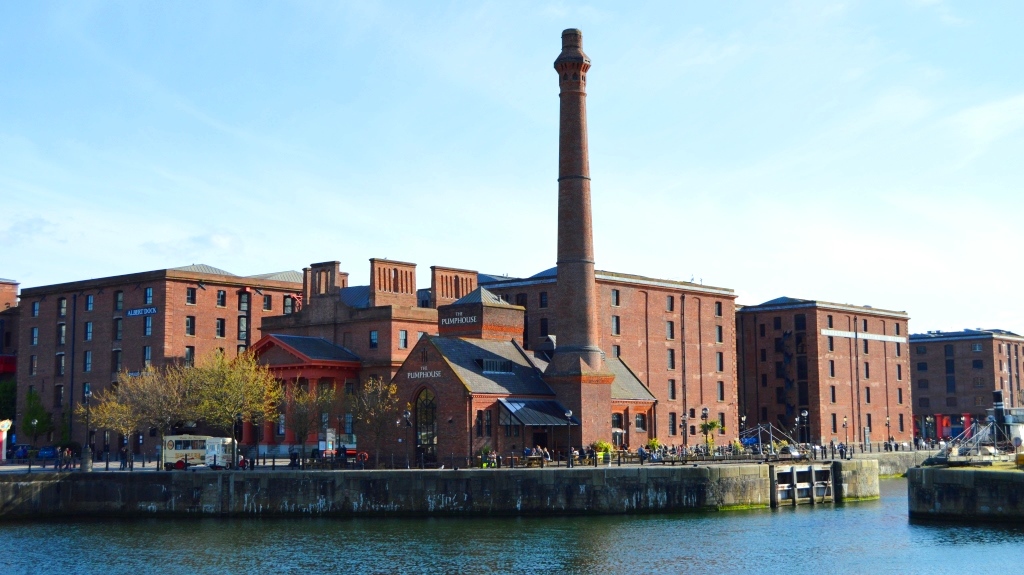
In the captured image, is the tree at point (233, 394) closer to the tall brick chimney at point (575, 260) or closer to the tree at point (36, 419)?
the tall brick chimney at point (575, 260)

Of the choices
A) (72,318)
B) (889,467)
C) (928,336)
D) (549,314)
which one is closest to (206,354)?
(72,318)

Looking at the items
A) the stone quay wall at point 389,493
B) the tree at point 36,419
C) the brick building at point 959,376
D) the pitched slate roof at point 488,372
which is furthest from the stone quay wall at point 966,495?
the brick building at point 959,376

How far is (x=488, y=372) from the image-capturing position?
69.9m

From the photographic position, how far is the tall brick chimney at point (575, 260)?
70625 mm

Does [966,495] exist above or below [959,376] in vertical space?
below

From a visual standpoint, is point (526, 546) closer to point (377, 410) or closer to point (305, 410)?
point (377, 410)

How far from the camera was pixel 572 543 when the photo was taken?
4844 cm

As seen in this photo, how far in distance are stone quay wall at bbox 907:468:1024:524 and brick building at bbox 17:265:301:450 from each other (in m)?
56.7

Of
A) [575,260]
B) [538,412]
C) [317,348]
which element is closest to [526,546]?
[538,412]

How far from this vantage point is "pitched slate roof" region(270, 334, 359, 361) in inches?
3253

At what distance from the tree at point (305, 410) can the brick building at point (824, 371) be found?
54191 millimetres

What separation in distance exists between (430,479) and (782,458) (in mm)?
21906

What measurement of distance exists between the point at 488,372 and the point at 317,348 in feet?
63.5

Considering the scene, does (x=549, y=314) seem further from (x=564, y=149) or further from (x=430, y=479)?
(x=430, y=479)
